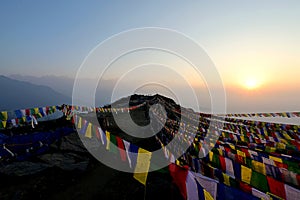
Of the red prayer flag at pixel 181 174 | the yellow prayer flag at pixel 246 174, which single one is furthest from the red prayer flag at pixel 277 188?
the red prayer flag at pixel 181 174

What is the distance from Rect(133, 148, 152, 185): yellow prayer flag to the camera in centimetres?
388

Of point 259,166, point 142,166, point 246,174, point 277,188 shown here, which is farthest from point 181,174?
point 259,166

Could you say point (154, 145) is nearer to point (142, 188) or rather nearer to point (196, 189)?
point (142, 188)

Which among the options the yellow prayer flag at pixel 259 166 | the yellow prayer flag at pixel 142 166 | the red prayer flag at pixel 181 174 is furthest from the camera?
the yellow prayer flag at pixel 259 166

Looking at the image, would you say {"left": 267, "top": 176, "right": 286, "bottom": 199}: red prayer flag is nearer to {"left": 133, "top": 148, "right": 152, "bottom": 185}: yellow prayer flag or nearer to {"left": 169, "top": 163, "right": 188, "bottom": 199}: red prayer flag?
{"left": 169, "top": 163, "right": 188, "bottom": 199}: red prayer flag

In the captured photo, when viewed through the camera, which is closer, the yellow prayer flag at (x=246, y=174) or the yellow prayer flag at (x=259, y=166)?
the yellow prayer flag at (x=246, y=174)

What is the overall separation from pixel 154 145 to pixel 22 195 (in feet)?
25.4

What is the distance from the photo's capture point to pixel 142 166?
405 centimetres

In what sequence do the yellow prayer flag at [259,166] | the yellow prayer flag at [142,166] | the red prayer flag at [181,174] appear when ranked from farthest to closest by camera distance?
the yellow prayer flag at [259,166]
the yellow prayer flag at [142,166]
the red prayer flag at [181,174]

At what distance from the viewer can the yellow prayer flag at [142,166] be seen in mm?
3882

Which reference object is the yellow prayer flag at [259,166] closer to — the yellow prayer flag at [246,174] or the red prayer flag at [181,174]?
the yellow prayer flag at [246,174]

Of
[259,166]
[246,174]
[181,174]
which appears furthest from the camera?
[259,166]

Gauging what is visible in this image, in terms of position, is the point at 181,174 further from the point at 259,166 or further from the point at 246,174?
the point at 259,166

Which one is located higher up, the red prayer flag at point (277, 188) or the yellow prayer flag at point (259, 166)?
the yellow prayer flag at point (259, 166)
